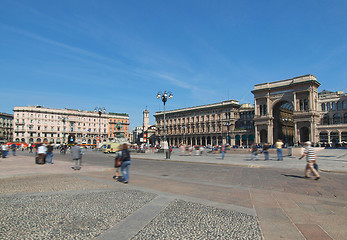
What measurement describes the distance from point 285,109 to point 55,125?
274 feet

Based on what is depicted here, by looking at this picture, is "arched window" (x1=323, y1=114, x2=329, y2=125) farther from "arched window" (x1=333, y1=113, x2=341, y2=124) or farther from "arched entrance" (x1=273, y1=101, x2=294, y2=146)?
"arched entrance" (x1=273, y1=101, x2=294, y2=146)

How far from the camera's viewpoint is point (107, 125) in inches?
4296

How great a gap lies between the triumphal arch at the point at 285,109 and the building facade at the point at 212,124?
1008 centimetres

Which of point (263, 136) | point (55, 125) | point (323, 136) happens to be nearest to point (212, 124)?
point (263, 136)

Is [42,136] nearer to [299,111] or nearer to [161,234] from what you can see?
[299,111]

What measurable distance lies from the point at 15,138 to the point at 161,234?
333ft

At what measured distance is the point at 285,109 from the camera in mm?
78750

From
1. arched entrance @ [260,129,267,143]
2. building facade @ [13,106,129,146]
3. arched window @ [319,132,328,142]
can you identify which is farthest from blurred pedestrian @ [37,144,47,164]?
arched window @ [319,132,328,142]

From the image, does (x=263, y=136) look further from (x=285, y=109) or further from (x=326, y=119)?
(x=326, y=119)

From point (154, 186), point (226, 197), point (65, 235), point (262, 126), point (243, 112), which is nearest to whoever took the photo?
point (65, 235)

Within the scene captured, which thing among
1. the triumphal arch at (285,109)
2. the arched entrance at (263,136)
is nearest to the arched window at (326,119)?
the triumphal arch at (285,109)

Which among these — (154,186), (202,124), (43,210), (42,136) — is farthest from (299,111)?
(42,136)

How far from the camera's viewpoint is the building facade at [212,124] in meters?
84.1

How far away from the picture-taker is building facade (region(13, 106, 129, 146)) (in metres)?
89.3
